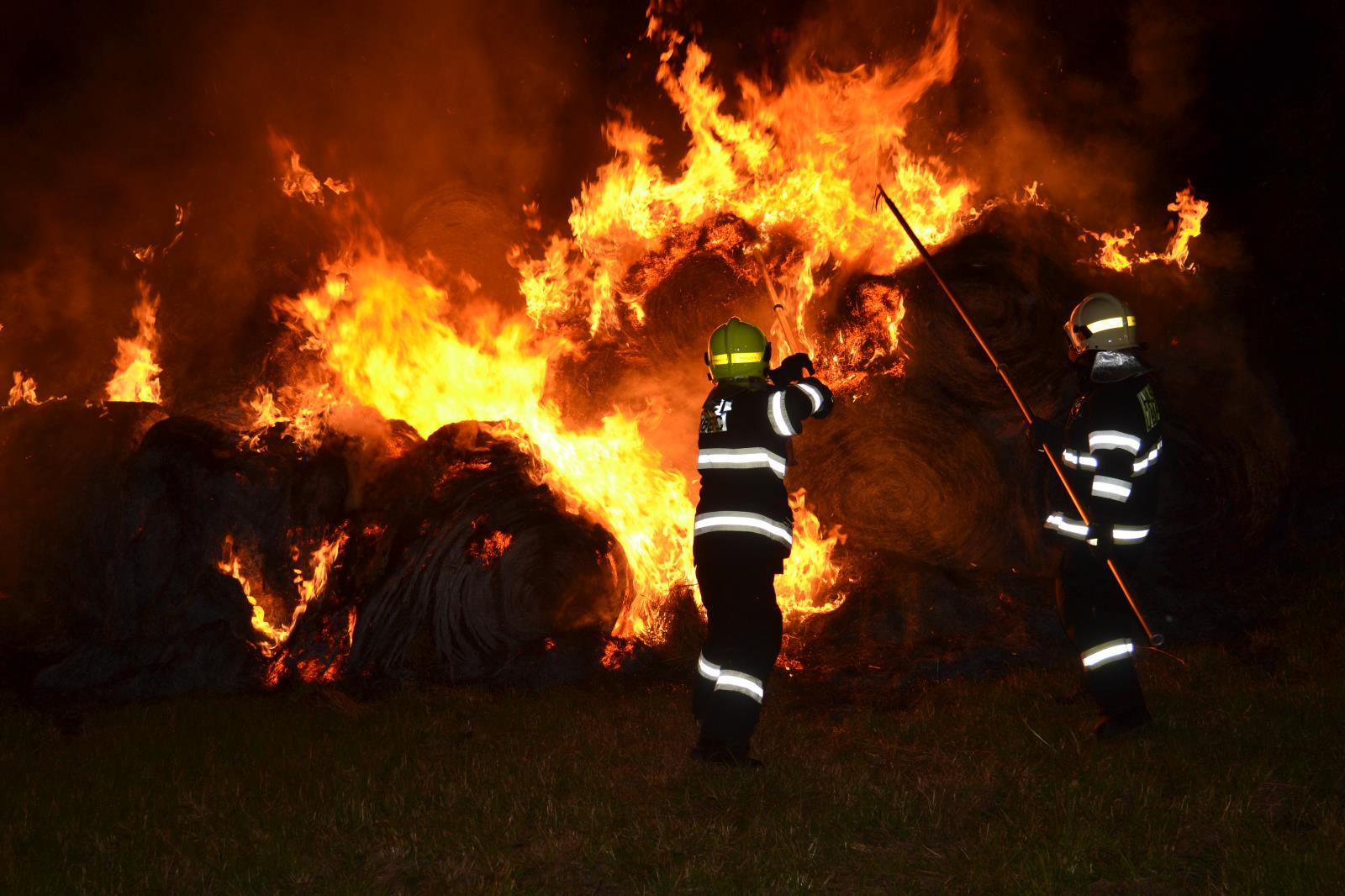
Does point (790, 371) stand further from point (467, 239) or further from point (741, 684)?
point (467, 239)

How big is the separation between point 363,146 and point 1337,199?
981 cm

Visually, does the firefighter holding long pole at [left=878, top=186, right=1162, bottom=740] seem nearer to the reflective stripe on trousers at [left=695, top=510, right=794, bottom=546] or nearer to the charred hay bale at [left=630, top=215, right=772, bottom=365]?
the reflective stripe on trousers at [left=695, top=510, right=794, bottom=546]

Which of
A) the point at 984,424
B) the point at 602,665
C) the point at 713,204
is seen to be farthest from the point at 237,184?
the point at 984,424

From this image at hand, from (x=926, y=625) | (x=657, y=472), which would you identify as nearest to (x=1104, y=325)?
(x=926, y=625)

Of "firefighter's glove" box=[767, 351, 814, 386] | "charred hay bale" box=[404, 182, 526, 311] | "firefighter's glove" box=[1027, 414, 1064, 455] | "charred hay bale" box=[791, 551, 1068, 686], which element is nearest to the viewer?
"firefighter's glove" box=[767, 351, 814, 386]

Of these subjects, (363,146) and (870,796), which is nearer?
(870,796)

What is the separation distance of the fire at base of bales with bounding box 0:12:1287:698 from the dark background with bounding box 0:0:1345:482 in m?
0.70

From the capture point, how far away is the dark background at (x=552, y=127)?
9.12 m

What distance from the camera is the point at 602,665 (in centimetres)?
794

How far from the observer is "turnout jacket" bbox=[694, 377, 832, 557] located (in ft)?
19.1

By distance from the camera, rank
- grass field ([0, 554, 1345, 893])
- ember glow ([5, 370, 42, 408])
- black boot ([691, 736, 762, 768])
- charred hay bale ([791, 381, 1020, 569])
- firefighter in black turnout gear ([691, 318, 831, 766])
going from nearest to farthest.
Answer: grass field ([0, 554, 1345, 893])
black boot ([691, 736, 762, 768])
firefighter in black turnout gear ([691, 318, 831, 766])
charred hay bale ([791, 381, 1020, 569])
ember glow ([5, 370, 42, 408])

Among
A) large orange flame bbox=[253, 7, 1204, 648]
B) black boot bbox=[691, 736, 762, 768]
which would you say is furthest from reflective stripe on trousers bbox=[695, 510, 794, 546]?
large orange flame bbox=[253, 7, 1204, 648]

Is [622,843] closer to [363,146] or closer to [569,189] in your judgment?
[569,189]

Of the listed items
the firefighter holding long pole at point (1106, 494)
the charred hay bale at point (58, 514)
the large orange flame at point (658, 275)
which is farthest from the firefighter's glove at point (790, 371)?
the charred hay bale at point (58, 514)
